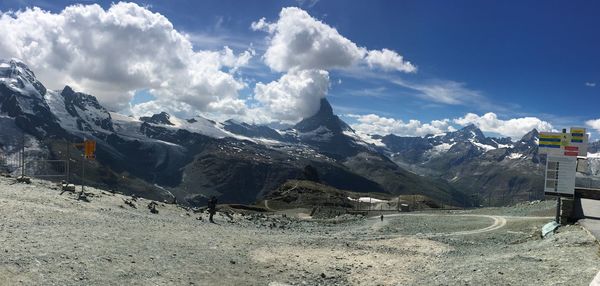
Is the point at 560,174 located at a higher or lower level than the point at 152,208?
higher

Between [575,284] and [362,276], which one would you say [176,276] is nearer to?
[362,276]

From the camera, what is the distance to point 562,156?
113ft

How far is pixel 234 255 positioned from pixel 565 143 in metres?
24.8

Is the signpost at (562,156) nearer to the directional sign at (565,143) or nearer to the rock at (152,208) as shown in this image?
the directional sign at (565,143)

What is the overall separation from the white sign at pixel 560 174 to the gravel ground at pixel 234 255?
13.5 ft

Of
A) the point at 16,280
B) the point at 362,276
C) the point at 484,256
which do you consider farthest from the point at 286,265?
the point at 16,280

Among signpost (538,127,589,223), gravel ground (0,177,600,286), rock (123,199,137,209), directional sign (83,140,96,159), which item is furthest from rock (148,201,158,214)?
signpost (538,127,589,223)

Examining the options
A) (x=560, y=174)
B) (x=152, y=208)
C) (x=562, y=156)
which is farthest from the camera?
(x=152, y=208)

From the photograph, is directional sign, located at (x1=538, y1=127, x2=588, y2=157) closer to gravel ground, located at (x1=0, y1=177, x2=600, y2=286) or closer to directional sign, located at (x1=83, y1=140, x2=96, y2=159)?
gravel ground, located at (x1=0, y1=177, x2=600, y2=286)

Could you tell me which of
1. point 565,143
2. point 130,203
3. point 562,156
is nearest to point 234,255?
point 130,203

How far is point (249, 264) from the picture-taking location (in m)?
26.3

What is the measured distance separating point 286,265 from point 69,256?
436 inches

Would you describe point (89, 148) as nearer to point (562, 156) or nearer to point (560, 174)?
point (560, 174)

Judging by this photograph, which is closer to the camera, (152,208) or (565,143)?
(565,143)
